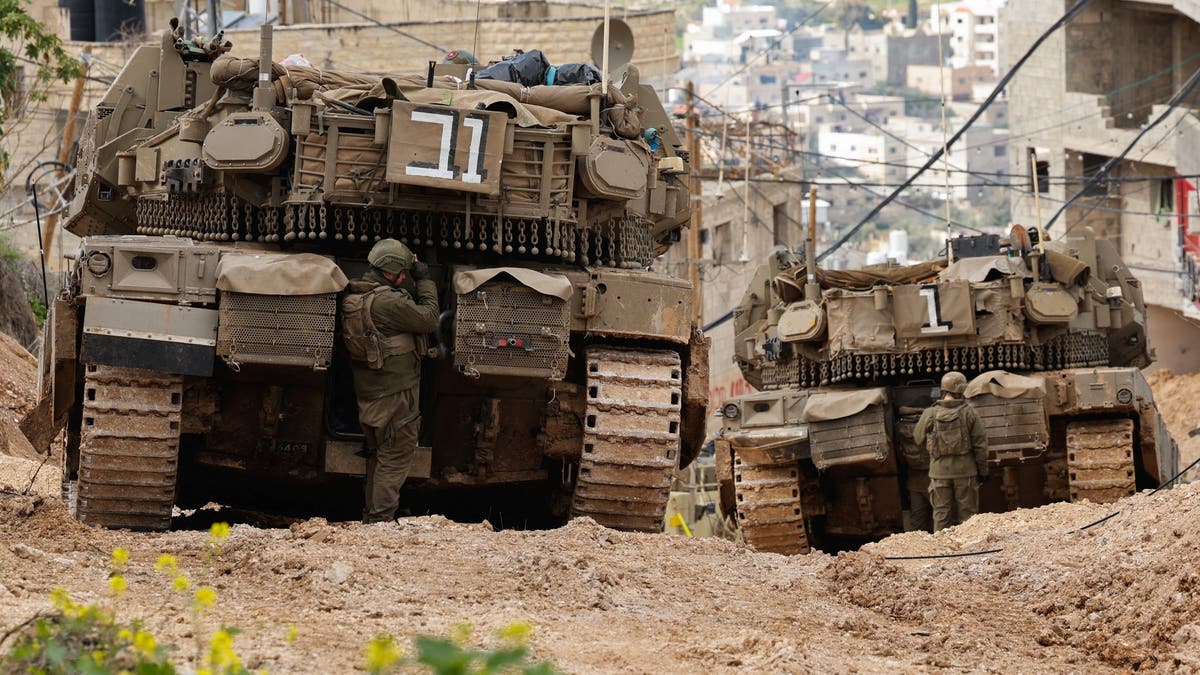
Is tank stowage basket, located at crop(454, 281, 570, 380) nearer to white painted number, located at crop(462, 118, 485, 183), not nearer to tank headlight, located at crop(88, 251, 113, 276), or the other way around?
white painted number, located at crop(462, 118, 485, 183)

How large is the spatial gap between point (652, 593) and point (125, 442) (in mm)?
3073

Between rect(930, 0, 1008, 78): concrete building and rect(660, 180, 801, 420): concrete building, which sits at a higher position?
rect(930, 0, 1008, 78): concrete building

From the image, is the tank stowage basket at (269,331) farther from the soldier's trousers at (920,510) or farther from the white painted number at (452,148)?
the soldier's trousers at (920,510)

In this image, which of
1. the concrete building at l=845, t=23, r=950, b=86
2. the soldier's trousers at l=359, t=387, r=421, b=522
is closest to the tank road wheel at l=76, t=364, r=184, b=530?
the soldier's trousers at l=359, t=387, r=421, b=522

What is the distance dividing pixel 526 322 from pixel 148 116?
3580 mm

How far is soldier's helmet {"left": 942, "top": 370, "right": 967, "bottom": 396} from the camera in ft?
45.6

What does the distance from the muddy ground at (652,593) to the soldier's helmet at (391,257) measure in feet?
4.18

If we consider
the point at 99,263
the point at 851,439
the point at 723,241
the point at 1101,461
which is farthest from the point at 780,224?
the point at 99,263

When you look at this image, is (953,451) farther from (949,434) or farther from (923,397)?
(923,397)

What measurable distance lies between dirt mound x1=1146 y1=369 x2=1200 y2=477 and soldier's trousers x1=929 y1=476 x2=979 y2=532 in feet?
38.9

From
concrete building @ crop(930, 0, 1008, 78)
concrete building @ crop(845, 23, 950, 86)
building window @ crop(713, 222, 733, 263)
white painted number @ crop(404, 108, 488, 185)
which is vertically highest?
concrete building @ crop(930, 0, 1008, 78)

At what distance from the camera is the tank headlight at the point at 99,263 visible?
983 centimetres

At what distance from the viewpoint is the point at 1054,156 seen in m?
38.9

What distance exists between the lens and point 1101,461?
14141 millimetres
